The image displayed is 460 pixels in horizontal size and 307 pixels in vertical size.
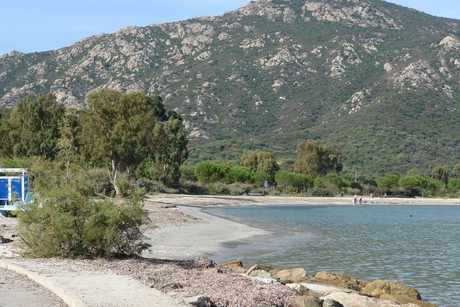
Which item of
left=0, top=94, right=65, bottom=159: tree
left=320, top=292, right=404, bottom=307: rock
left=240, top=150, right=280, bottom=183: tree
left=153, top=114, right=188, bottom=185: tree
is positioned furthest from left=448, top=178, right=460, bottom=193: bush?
left=320, top=292, right=404, bottom=307: rock

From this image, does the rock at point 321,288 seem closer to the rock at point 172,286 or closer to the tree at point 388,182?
the rock at point 172,286

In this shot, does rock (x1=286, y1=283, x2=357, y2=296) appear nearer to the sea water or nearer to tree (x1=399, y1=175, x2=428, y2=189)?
the sea water

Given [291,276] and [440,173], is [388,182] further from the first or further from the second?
[291,276]

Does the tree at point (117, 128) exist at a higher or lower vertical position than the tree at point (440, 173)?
higher

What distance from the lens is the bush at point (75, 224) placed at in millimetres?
17531

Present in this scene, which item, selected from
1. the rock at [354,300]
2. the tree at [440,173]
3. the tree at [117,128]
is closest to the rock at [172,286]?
the rock at [354,300]

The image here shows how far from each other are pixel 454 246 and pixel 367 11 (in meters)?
165

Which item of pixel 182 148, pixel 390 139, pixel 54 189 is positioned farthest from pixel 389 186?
pixel 54 189

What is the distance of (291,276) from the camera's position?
58.0 feet

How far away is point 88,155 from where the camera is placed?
60.3 meters

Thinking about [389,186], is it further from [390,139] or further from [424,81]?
[424,81]

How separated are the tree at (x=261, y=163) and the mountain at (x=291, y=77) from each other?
54.9 feet

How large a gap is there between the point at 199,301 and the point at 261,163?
92.4 m

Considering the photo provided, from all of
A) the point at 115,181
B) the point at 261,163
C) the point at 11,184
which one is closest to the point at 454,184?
the point at 261,163
